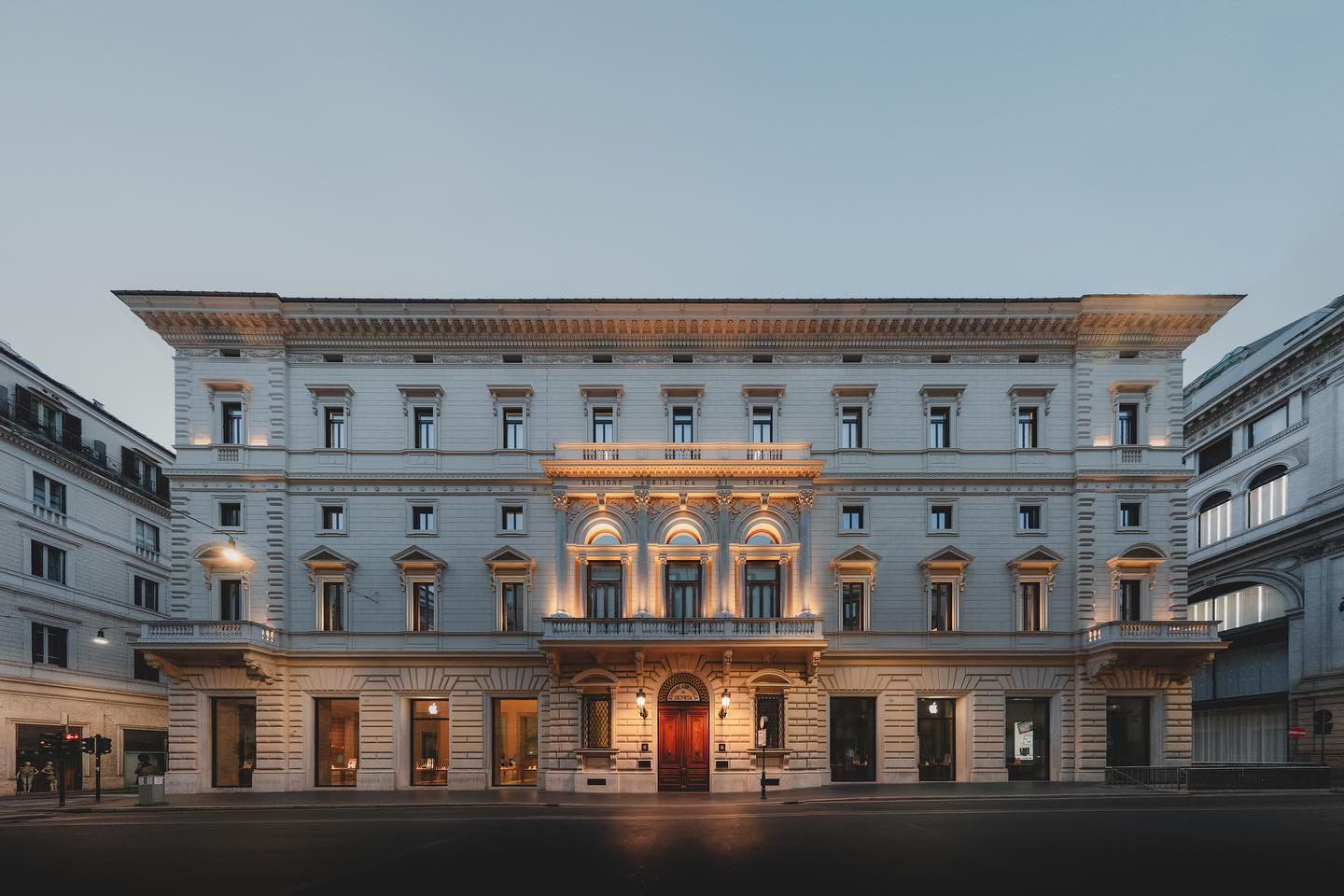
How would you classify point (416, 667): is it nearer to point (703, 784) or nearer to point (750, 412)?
point (703, 784)

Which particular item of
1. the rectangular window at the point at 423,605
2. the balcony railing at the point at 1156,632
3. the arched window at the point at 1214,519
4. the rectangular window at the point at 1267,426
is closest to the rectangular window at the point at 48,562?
the rectangular window at the point at 423,605

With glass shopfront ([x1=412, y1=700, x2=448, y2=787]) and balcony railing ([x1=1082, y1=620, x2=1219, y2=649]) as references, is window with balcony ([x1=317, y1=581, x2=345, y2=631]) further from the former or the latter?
balcony railing ([x1=1082, y1=620, x2=1219, y2=649])

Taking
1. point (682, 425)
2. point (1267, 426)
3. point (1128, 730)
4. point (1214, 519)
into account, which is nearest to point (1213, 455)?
point (1214, 519)

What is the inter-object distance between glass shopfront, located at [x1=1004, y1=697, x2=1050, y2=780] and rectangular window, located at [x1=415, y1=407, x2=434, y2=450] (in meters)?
26.3

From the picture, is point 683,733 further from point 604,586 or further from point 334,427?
point 334,427

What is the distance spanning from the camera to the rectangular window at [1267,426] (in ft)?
165

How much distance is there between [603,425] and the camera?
3853cm

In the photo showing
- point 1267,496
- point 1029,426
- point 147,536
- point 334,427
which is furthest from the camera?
point 1267,496

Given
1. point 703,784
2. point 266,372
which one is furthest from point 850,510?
point 266,372

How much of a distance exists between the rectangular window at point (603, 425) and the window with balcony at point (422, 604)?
29.8 ft

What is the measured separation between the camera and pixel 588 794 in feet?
112

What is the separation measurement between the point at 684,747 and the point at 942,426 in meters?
17.0

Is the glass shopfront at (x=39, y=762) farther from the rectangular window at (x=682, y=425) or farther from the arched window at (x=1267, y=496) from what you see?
the arched window at (x=1267, y=496)

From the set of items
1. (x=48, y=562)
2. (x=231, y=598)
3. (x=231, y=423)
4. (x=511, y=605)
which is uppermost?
(x=231, y=423)
